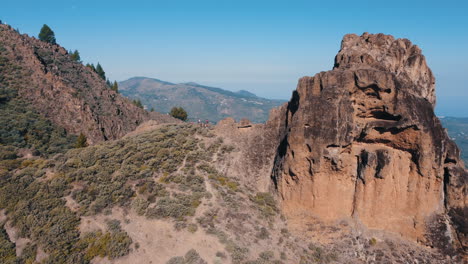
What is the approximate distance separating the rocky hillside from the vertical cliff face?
34.9m

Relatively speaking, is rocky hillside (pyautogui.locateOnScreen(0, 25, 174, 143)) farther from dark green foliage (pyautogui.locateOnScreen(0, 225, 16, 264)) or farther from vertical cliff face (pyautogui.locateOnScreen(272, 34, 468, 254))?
vertical cliff face (pyautogui.locateOnScreen(272, 34, 468, 254))

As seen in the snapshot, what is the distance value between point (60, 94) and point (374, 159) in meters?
48.8

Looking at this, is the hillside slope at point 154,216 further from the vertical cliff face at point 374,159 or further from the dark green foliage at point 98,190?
the vertical cliff face at point 374,159

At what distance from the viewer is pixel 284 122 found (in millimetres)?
27984

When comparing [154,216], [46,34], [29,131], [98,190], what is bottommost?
[154,216]

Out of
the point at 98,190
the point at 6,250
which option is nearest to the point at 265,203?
the point at 98,190

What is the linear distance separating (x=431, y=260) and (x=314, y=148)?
1146cm

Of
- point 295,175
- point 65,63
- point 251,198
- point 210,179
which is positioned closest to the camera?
point 295,175

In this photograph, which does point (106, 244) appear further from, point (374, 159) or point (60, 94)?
point (60, 94)

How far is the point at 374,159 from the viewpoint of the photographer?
838 inches

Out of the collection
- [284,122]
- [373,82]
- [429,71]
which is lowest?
[284,122]

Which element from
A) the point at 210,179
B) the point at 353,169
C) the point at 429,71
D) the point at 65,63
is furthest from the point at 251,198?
the point at 65,63

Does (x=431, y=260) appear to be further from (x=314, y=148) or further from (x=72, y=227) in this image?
(x=72, y=227)

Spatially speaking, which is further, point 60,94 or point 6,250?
point 60,94
